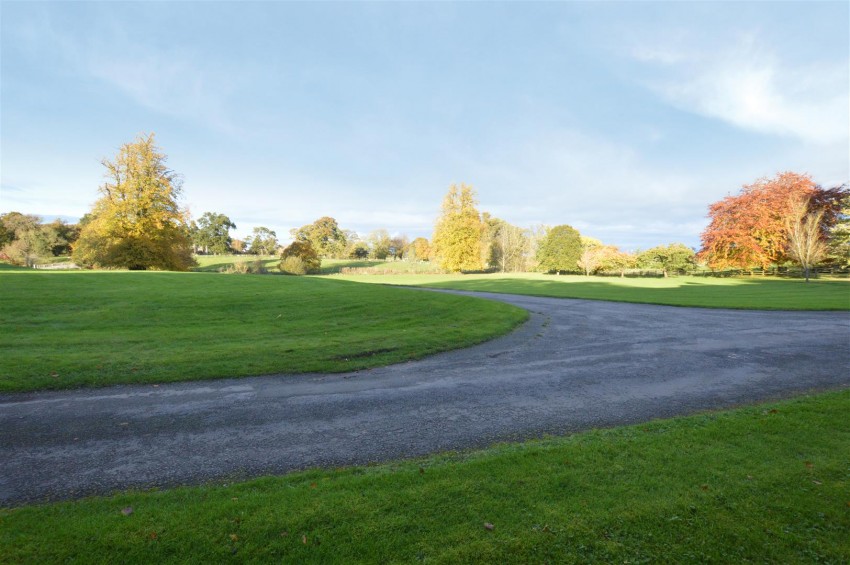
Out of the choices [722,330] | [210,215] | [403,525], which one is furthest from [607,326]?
[210,215]

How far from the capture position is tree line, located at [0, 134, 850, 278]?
31047 millimetres

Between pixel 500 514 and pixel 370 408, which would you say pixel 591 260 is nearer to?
pixel 370 408

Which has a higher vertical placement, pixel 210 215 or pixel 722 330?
pixel 210 215

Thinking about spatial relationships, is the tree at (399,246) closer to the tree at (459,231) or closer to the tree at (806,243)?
the tree at (459,231)

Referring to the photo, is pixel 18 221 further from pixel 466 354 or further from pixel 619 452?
pixel 619 452

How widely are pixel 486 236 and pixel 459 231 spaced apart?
1985 cm

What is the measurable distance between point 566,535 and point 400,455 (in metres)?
2.06

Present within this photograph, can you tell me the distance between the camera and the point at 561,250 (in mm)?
65812

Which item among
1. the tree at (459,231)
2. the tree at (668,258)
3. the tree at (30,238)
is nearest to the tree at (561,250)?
the tree at (668,258)

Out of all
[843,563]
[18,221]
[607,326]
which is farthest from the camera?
[18,221]

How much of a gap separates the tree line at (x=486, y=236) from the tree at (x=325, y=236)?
10.1ft

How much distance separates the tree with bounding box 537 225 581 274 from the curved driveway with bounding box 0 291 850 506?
56702 millimetres

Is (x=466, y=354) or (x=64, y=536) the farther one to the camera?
(x=466, y=354)

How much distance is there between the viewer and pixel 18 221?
5922 cm
